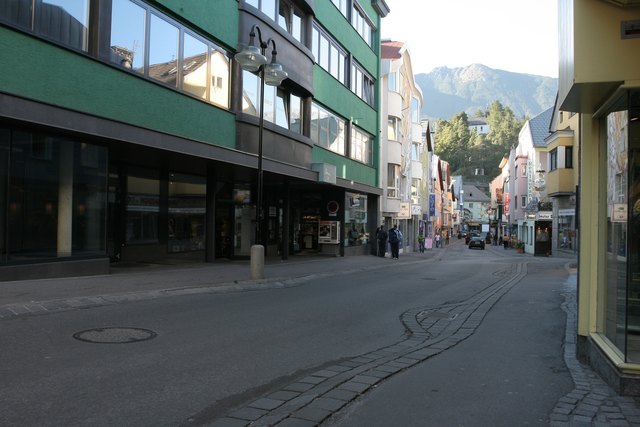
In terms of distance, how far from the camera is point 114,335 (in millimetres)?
7145

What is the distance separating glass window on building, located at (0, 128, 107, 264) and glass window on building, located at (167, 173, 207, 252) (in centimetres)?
565

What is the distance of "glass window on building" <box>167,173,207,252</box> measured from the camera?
18.8m

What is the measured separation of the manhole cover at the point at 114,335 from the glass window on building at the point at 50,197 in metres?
4.75

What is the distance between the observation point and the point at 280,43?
1936cm

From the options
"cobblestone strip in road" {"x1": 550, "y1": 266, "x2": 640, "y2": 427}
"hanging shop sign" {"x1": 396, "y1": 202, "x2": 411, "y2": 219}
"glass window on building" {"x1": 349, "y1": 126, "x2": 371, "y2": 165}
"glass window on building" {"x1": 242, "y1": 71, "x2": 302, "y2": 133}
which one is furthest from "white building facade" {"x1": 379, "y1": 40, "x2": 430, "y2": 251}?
"cobblestone strip in road" {"x1": 550, "y1": 266, "x2": 640, "y2": 427}

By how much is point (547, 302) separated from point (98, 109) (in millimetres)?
10688

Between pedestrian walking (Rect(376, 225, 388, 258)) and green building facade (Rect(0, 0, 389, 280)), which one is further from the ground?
green building facade (Rect(0, 0, 389, 280))

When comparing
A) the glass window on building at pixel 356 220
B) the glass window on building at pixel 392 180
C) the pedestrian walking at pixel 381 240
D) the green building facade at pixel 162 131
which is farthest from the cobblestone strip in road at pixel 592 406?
the glass window on building at pixel 392 180

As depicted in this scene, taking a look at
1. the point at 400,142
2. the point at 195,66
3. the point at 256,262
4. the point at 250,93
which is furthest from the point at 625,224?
the point at 400,142

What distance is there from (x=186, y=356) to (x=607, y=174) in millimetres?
5071

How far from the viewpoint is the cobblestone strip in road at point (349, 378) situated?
442cm

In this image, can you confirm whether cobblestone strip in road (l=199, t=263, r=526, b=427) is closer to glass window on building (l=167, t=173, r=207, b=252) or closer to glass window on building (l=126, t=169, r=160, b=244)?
glass window on building (l=126, t=169, r=160, b=244)

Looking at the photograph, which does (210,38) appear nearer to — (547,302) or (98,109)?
(98,109)

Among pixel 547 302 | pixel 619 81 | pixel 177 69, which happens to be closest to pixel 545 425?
pixel 619 81
